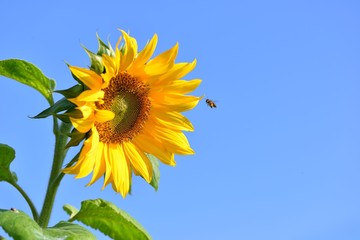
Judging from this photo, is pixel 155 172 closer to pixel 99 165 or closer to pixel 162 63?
pixel 99 165

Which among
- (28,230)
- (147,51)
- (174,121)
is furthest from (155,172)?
(28,230)

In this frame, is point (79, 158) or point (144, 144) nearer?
point (79, 158)

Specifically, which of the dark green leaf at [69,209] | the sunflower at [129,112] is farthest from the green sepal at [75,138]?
the dark green leaf at [69,209]

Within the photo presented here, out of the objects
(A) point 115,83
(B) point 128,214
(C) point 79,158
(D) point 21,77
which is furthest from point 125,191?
(D) point 21,77

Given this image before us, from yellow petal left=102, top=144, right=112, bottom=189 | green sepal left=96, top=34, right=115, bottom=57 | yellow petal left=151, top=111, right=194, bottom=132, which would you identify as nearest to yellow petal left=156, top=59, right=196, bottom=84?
yellow petal left=151, top=111, right=194, bottom=132

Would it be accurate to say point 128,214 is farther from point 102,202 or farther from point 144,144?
point 144,144
